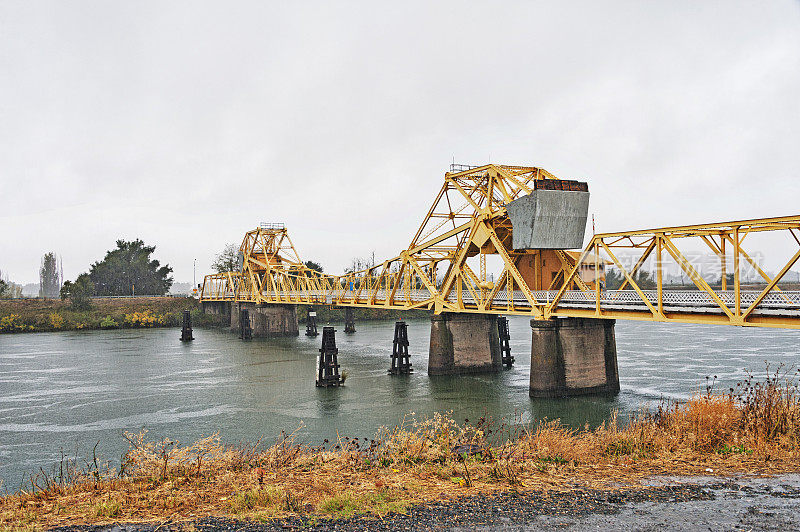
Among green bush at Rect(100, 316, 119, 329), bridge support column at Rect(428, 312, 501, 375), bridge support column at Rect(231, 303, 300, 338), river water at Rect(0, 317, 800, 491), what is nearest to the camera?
river water at Rect(0, 317, 800, 491)

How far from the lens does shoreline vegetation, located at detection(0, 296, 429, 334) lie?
75.7m

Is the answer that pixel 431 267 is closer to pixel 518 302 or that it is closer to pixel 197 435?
pixel 518 302

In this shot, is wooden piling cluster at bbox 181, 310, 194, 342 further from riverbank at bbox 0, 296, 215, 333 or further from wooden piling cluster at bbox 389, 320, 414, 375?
wooden piling cluster at bbox 389, 320, 414, 375

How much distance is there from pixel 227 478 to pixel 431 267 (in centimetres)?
2961

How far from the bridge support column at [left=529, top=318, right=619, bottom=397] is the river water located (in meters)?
0.74

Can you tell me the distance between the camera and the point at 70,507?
8.91 metres

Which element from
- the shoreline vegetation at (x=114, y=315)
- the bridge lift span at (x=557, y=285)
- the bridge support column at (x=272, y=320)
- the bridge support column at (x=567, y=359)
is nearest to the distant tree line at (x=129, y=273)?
the shoreline vegetation at (x=114, y=315)

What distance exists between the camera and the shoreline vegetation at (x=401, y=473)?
28.4ft

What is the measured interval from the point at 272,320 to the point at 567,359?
49.1 m

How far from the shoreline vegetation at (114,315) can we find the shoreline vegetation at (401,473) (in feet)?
201

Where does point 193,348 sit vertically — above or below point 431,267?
below

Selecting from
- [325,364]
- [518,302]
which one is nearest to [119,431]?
[325,364]

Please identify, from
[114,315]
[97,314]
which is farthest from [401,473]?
[97,314]

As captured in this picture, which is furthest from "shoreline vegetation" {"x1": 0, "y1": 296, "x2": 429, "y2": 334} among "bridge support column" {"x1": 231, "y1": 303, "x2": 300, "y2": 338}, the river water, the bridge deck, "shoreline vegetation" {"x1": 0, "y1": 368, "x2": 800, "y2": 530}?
"shoreline vegetation" {"x1": 0, "y1": 368, "x2": 800, "y2": 530}
